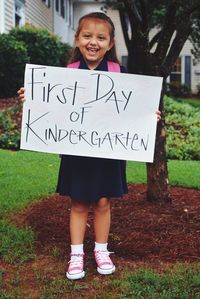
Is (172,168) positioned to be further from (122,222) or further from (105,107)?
(105,107)

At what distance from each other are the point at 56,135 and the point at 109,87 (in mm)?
454

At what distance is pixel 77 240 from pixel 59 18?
2340cm

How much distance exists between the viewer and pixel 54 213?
15.3 feet

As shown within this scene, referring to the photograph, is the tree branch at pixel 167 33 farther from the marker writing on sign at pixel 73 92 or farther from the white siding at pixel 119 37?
the white siding at pixel 119 37

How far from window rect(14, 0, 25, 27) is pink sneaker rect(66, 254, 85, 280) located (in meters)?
15.2

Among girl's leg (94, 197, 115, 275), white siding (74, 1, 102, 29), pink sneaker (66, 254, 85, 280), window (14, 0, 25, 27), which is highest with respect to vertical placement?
white siding (74, 1, 102, 29)

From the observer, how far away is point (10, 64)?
1355cm

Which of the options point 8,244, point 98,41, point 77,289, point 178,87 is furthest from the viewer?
point 178,87

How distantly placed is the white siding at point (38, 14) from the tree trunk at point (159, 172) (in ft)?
51.3

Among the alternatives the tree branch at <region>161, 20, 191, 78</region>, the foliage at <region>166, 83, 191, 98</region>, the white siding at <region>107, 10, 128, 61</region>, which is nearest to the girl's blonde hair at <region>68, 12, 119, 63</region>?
the tree branch at <region>161, 20, 191, 78</region>

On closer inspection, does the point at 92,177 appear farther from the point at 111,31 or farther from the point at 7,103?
the point at 7,103

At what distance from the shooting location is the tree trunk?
4598mm

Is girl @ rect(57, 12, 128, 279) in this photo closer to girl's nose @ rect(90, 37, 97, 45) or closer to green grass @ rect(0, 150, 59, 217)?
girl's nose @ rect(90, 37, 97, 45)

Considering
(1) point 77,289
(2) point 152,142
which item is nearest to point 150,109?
(2) point 152,142
